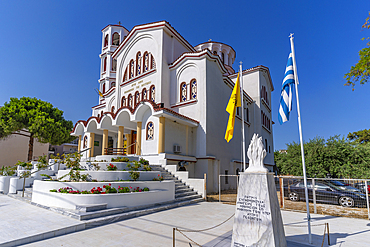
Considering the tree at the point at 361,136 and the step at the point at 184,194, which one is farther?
the tree at the point at 361,136

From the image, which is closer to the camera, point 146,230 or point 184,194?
point 146,230

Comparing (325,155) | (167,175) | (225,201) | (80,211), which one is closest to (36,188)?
(80,211)

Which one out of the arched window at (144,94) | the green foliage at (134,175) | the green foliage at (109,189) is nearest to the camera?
the green foliage at (109,189)

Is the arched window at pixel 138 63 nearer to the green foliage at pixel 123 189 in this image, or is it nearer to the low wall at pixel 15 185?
the low wall at pixel 15 185

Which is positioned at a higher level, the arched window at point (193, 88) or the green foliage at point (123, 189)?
the arched window at point (193, 88)

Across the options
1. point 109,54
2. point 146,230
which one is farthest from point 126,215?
point 109,54

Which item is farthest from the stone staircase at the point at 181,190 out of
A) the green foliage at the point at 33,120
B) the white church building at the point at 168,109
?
the green foliage at the point at 33,120

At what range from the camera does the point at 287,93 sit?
23.1 feet

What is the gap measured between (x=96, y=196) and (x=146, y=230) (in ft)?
9.16

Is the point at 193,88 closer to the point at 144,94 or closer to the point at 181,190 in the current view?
the point at 144,94

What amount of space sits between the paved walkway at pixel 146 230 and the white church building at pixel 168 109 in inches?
302

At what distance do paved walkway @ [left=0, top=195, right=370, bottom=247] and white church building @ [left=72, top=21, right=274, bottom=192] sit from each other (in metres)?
7.66

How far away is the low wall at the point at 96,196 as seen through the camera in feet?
27.7

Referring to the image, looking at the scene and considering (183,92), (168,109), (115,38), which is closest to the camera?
(168,109)
